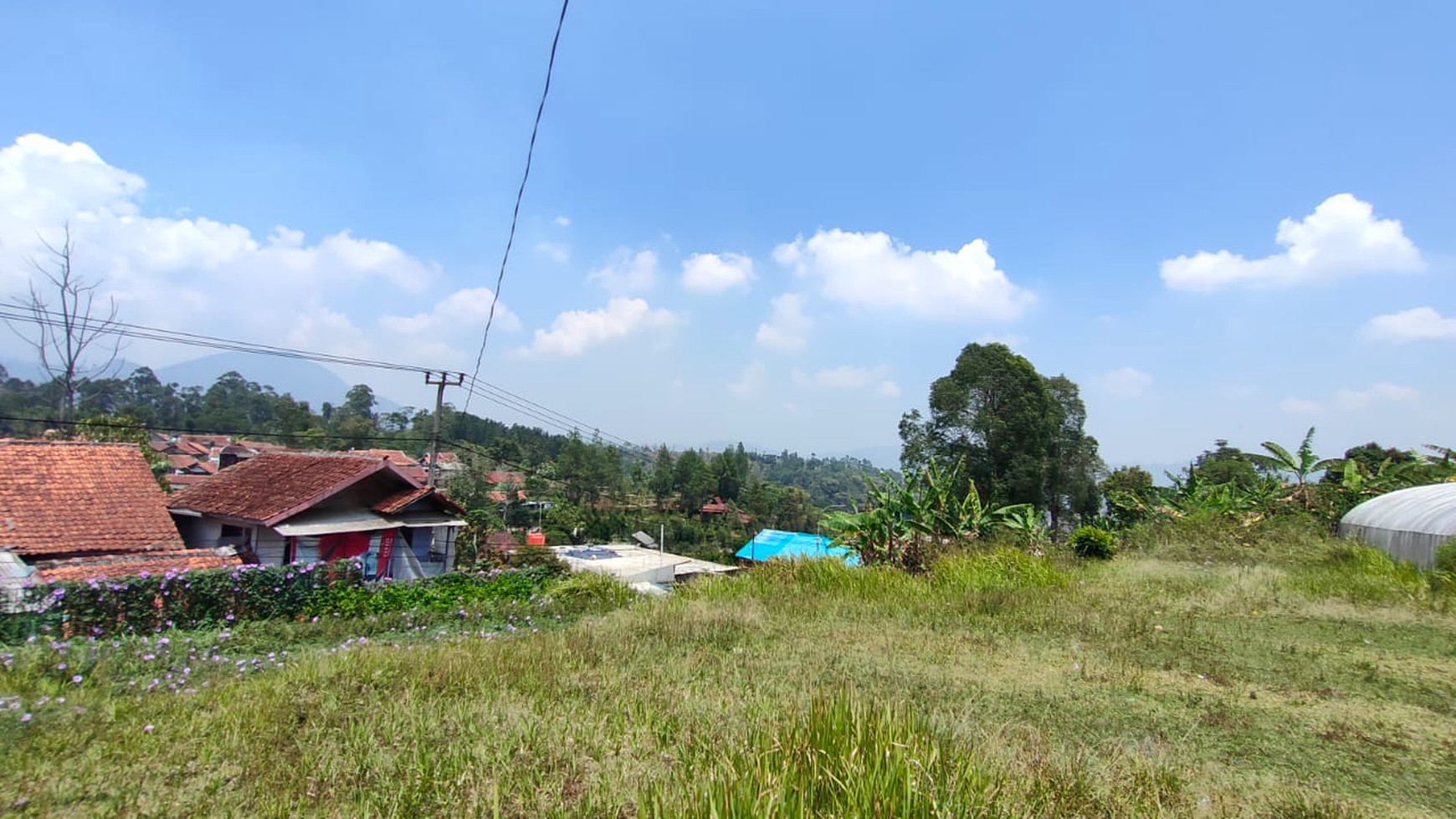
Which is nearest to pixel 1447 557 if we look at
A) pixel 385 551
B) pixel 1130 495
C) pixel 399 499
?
pixel 1130 495

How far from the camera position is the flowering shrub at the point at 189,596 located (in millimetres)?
7633

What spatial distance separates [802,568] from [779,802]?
347 inches

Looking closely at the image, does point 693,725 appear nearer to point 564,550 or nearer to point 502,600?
point 502,600

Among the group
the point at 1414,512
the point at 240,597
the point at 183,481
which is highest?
the point at 1414,512

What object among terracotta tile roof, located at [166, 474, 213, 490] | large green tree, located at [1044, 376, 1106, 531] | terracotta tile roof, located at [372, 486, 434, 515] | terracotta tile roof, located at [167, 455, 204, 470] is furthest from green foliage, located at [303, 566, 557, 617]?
terracotta tile roof, located at [167, 455, 204, 470]

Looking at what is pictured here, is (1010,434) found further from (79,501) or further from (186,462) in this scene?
(186,462)

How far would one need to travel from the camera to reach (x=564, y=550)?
29.0 m

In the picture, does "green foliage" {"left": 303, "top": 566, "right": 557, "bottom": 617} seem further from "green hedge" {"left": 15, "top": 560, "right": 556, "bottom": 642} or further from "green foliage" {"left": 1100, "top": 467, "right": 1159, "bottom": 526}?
"green foliage" {"left": 1100, "top": 467, "right": 1159, "bottom": 526}

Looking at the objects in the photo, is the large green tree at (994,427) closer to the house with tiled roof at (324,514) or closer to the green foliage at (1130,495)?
the green foliage at (1130,495)

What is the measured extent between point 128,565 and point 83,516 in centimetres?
262

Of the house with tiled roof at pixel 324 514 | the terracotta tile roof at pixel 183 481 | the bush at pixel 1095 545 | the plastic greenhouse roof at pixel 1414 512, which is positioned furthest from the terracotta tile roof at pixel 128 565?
the plastic greenhouse roof at pixel 1414 512

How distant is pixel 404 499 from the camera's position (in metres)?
15.0

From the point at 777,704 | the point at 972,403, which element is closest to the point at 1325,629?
the point at 777,704

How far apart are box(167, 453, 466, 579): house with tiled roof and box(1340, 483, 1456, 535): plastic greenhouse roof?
19125 millimetres
